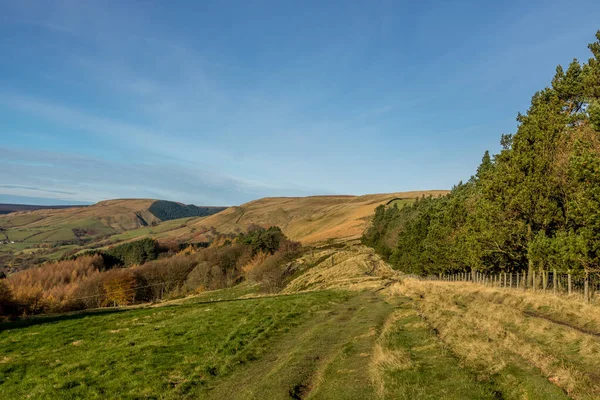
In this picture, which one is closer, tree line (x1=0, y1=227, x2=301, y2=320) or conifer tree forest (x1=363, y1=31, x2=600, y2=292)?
conifer tree forest (x1=363, y1=31, x2=600, y2=292)

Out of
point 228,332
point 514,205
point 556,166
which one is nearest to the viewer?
point 228,332

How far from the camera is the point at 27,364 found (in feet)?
68.1

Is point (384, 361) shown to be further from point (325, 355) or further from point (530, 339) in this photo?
point (530, 339)

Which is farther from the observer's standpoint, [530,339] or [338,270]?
[338,270]

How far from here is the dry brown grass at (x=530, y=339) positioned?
1273 centimetres

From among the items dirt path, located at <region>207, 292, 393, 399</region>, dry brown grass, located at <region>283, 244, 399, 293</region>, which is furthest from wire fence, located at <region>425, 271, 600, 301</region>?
dry brown grass, located at <region>283, 244, 399, 293</region>

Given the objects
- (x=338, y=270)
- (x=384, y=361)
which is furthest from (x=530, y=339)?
(x=338, y=270)

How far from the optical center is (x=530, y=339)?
18031mm

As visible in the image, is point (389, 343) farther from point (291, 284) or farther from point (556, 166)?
point (291, 284)

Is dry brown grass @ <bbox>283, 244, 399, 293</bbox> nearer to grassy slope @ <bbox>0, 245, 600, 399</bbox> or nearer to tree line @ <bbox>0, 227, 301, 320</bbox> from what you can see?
tree line @ <bbox>0, 227, 301, 320</bbox>

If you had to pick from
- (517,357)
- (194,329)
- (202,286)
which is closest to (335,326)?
(194,329)

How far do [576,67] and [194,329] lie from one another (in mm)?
45563

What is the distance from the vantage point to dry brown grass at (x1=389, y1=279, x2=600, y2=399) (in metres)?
12.7

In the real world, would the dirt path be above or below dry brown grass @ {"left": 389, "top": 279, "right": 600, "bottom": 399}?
below
